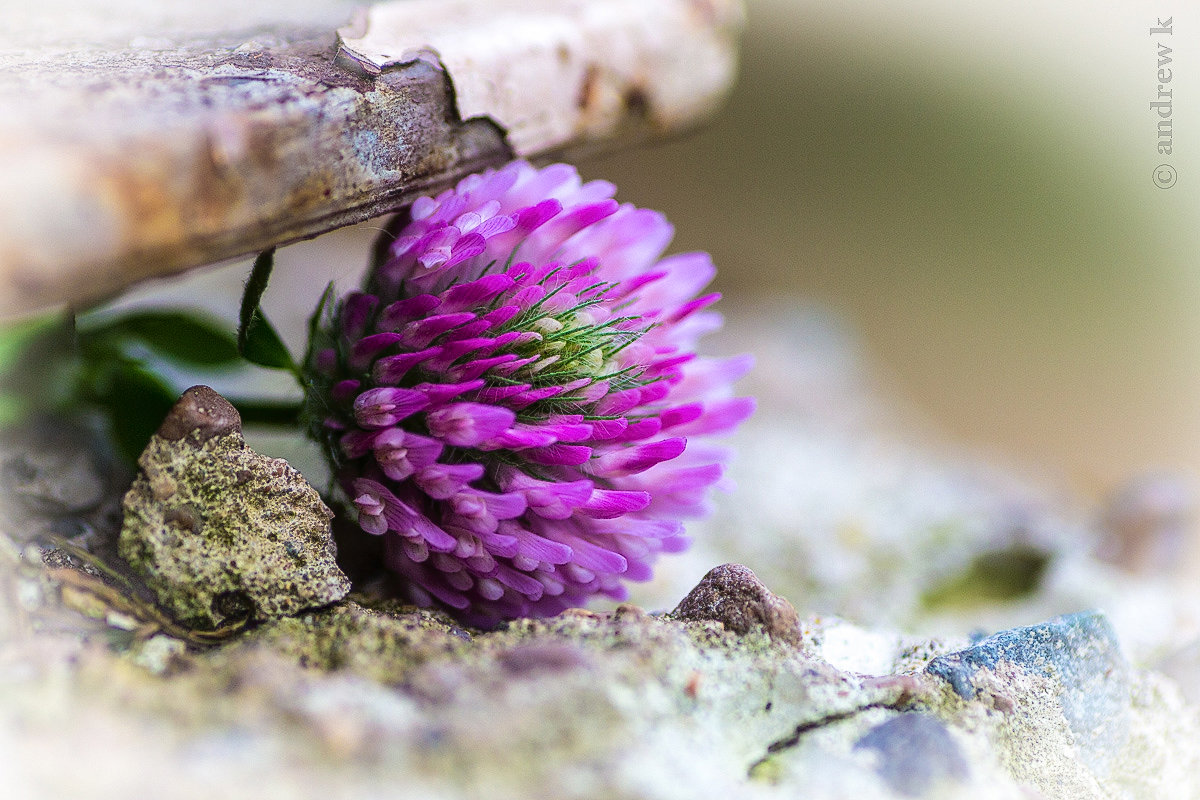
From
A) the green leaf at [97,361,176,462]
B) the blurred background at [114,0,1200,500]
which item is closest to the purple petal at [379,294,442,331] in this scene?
the green leaf at [97,361,176,462]

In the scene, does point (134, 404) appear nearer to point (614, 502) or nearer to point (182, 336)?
point (182, 336)

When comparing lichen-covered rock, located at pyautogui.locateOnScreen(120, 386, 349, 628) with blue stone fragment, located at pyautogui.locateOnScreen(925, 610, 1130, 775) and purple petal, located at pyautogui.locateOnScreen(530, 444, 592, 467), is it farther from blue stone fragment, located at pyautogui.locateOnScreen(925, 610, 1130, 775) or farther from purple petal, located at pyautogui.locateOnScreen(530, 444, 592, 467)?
blue stone fragment, located at pyautogui.locateOnScreen(925, 610, 1130, 775)

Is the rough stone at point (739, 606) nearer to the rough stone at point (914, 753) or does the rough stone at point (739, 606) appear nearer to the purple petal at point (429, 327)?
the rough stone at point (914, 753)

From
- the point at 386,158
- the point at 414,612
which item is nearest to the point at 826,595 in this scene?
the point at 414,612

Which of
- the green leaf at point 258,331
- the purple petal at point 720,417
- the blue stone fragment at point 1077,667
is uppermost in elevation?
the blue stone fragment at point 1077,667

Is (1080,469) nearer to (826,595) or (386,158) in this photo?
(826,595)

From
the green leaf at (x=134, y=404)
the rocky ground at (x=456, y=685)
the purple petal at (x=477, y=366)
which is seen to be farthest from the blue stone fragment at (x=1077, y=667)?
the green leaf at (x=134, y=404)

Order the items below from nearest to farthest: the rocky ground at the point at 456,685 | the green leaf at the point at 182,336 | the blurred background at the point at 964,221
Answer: the rocky ground at the point at 456,685 → the green leaf at the point at 182,336 → the blurred background at the point at 964,221
